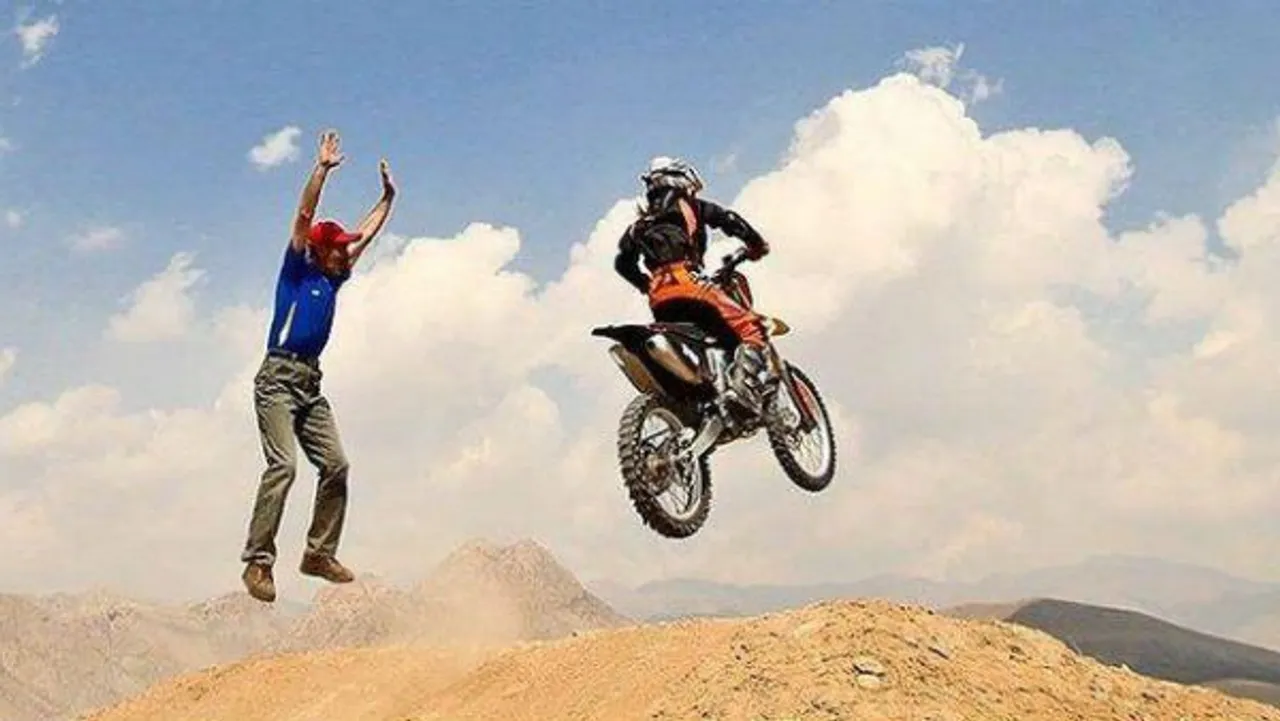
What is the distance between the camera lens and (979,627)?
13.5 meters

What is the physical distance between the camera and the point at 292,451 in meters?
9.41

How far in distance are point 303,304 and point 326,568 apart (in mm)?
2040

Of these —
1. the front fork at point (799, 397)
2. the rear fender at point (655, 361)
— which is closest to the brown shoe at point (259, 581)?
the rear fender at point (655, 361)

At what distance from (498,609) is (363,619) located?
14561 centimetres

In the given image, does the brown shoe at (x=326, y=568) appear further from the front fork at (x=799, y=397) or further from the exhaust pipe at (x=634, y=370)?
the front fork at (x=799, y=397)

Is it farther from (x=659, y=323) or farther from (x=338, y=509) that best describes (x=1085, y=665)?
(x=338, y=509)

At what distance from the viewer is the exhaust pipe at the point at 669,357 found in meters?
11.2

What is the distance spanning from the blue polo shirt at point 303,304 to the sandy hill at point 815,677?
500 centimetres

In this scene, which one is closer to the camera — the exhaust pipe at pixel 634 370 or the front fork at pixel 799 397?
the exhaust pipe at pixel 634 370

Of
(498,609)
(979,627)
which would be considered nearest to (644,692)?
(979,627)

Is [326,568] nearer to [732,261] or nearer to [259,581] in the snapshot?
[259,581]

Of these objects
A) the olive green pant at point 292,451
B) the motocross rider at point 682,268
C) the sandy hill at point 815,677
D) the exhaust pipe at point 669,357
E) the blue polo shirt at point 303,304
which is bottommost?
the sandy hill at point 815,677

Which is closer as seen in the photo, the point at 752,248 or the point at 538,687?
the point at 752,248

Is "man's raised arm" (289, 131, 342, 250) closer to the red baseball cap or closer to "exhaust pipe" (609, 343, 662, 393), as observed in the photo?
the red baseball cap
